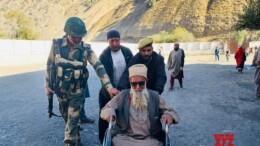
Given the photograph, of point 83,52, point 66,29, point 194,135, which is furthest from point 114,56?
A: point 194,135

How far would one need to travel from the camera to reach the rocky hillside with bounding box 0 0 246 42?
7619cm

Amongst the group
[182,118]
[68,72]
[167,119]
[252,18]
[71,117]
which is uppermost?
[252,18]

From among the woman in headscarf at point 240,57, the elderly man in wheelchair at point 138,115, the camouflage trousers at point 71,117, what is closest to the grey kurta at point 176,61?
the camouflage trousers at point 71,117

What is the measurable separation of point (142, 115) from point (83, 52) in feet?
4.46

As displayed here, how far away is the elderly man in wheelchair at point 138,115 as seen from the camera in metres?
3.79

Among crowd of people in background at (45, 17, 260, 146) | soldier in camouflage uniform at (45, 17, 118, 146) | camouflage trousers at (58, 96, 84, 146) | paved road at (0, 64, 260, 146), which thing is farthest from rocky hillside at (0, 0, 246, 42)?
camouflage trousers at (58, 96, 84, 146)

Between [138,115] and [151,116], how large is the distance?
5.9 inches

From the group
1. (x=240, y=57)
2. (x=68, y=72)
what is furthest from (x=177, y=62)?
(x=240, y=57)

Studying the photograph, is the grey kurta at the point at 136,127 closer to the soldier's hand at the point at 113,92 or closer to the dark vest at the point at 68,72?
the soldier's hand at the point at 113,92

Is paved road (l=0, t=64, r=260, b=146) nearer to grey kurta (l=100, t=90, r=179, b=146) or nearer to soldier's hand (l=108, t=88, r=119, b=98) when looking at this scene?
soldier's hand (l=108, t=88, r=119, b=98)

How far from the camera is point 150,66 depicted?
4.65m

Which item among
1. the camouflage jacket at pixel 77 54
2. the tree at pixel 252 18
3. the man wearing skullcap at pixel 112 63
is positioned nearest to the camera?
the camouflage jacket at pixel 77 54

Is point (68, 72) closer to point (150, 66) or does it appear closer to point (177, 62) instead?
point (150, 66)

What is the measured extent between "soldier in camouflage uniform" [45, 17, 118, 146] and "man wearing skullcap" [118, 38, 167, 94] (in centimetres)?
26
